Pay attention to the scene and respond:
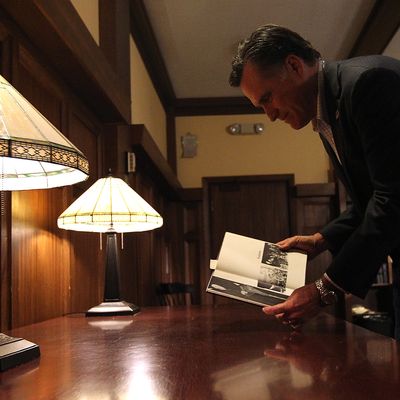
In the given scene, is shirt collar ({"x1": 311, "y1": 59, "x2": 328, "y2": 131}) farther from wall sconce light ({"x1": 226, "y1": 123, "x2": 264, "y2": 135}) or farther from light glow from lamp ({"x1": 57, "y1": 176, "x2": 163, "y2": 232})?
wall sconce light ({"x1": 226, "y1": 123, "x2": 264, "y2": 135})

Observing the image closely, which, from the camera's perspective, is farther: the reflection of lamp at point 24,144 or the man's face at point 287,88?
the man's face at point 287,88

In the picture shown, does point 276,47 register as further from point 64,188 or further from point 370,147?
point 64,188

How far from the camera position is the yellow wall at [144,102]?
363 cm

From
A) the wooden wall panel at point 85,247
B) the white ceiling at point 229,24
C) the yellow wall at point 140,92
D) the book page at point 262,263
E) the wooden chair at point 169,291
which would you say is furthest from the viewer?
the wooden chair at point 169,291

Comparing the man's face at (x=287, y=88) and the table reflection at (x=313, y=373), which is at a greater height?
the man's face at (x=287, y=88)

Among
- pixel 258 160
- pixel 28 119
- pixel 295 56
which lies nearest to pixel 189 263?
pixel 258 160

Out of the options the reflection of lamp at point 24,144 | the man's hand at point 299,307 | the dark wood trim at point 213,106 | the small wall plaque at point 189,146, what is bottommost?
the man's hand at point 299,307

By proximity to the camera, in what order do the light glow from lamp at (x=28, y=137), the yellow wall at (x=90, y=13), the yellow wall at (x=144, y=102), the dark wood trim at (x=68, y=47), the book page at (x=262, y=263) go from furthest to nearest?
the yellow wall at (x=144, y=102) → the yellow wall at (x=90, y=13) → the dark wood trim at (x=68, y=47) → the book page at (x=262, y=263) → the light glow from lamp at (x=28, y=137)

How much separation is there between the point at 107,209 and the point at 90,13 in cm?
139

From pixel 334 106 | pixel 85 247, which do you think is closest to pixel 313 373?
pixel 334 106

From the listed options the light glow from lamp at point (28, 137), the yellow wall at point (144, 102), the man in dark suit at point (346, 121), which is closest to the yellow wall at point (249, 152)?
the yellow wall at point (144, 102)

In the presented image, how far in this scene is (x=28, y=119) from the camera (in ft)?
2.67

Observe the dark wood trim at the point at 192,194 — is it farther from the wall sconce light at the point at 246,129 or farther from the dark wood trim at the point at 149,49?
the dark wood trim at the point at 149,49

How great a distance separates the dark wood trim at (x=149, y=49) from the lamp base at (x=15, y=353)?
2.83 m
